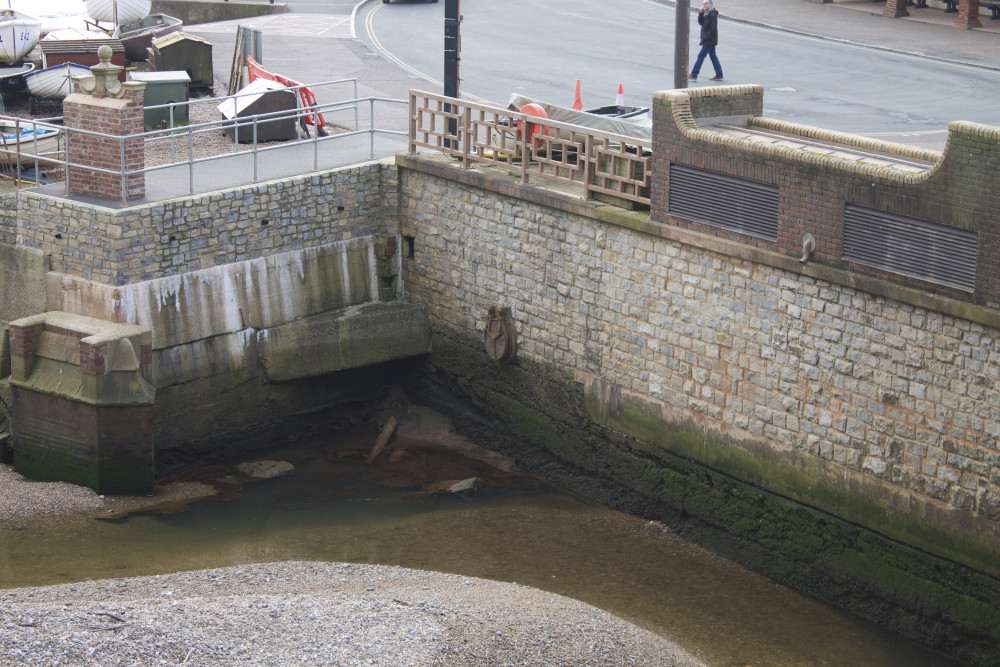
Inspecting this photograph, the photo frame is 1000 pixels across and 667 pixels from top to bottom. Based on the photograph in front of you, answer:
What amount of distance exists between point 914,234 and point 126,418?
960 centimetres

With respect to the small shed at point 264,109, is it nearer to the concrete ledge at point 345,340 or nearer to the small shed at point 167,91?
the small shed at point 167,91

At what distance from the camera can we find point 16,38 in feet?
87.7

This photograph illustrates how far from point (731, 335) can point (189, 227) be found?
281 inches

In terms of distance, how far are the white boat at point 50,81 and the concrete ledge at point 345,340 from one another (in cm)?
862

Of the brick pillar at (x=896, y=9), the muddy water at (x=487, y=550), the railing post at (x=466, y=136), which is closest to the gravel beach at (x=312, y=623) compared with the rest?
the muddy water at (x=487, y=550)

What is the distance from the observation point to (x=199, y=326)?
55.1 feet

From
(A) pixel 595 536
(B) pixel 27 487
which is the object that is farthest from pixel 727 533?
(B) pixel 27 487

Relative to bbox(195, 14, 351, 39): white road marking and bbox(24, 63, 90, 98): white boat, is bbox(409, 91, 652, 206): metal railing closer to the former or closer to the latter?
bbox(24, 63, 90, 98): white boat

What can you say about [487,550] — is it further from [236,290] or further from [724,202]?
[236,290]

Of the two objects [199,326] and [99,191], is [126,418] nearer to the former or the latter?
[199,326]

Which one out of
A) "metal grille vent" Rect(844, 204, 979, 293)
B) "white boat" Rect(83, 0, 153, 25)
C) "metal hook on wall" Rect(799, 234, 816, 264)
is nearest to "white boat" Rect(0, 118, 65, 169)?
"white boat" Rect(83, 0, 153, 25)

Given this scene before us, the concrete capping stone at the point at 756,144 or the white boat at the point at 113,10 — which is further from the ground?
the white boat at the point at 113,10

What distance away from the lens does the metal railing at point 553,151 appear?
1577 centimetres

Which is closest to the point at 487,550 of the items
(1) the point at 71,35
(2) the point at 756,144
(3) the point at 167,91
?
(2) the point at 756,144
